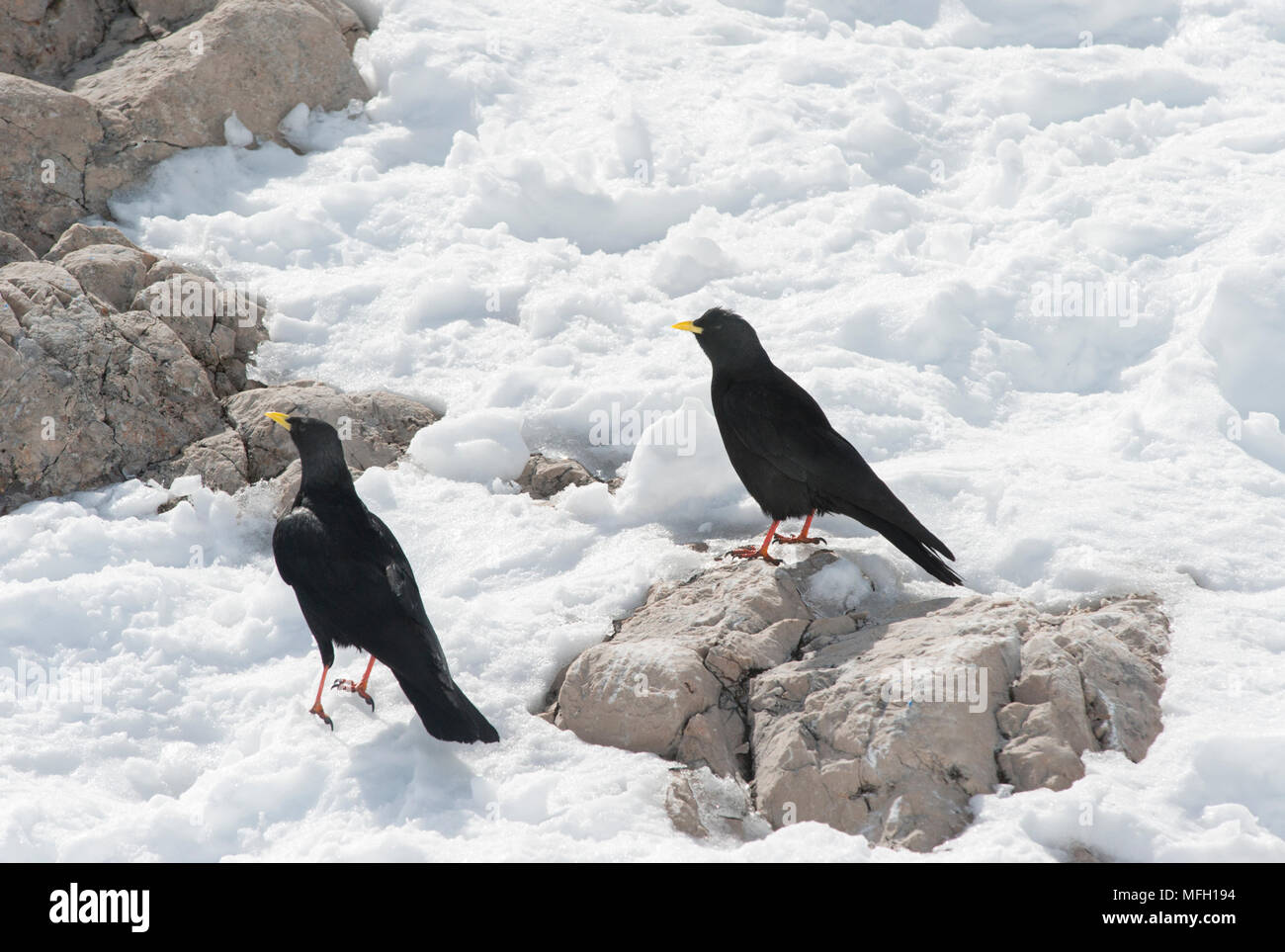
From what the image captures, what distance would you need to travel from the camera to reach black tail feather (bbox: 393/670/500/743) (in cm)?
466

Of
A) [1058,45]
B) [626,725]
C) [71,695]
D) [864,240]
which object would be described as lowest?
[71,695]

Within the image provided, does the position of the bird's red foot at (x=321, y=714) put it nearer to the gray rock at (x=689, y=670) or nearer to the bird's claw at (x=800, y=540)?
the gray rock at (x=689, y=670)

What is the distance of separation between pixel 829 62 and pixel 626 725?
7.85m

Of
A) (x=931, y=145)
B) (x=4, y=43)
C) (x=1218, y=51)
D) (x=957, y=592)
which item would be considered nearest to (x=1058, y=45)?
(x=1218, y=51)

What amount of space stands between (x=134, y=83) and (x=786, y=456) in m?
6.87

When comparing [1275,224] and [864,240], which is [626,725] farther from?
[1275,224]

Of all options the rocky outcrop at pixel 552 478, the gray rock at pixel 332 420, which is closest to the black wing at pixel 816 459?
the rocky outcrop at pixel 552 478

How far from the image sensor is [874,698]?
15.0 feet

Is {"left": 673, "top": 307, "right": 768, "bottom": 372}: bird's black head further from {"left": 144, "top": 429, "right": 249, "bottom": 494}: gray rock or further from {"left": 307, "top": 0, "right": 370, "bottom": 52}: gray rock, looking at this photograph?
{"left": 307, "top": 0, "right": 370, "bottom": 52}: gray rock

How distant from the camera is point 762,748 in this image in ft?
15.4

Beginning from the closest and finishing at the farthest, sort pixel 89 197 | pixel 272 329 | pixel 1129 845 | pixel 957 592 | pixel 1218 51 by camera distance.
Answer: pixel 1129 845
pixel 957 592
pixel 272 329
pixel 89 197
pixel 1218 51

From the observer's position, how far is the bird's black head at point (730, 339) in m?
6.16
